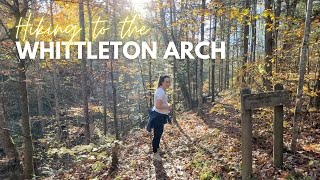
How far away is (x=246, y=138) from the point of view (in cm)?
495

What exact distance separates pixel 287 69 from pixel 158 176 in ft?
14.5

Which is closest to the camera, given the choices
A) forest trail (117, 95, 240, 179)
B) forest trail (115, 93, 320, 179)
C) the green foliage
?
forest trail (115, 93, 320, 179)

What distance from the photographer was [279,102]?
5.29 metres

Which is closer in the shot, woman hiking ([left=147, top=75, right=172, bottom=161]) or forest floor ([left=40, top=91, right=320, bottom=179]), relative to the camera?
forest floor ([left=40, top=91, right=320, bottom=179])

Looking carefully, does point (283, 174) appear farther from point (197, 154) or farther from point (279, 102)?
point (197, 154)

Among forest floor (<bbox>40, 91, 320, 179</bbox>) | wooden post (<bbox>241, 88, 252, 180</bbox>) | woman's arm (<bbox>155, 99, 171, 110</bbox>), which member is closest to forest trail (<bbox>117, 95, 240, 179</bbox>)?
forest floor (<bbox>40, 91, 320, 179</bbox>)

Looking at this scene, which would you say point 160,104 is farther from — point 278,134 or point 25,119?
point 25,119

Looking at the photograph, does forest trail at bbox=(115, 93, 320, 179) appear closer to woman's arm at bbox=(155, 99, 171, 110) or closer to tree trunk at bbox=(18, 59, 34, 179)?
woman's arm at bbox=(155, 99, 171, 110)

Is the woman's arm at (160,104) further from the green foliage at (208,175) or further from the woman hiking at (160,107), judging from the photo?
the green foliage at (208,175)

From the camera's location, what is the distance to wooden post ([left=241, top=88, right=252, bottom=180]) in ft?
16.1

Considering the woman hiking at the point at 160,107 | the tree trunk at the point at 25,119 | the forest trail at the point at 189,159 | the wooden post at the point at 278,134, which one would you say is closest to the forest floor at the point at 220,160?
the forest trail at the point at 189,159

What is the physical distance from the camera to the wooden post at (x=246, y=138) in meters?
4.89

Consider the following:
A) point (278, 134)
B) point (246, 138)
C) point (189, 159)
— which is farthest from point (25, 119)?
point (278, 134)

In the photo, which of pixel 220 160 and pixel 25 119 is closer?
pixel 220 160
